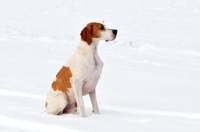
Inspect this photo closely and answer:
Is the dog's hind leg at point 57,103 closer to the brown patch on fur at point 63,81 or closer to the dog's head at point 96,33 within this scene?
the brown patch on fur at point 63,81

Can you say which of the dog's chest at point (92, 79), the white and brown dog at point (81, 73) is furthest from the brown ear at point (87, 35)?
the dog's chest at point (92, 79)

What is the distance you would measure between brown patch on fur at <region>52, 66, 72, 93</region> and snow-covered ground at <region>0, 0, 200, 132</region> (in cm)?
30

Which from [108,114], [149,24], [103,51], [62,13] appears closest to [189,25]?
[149,24]

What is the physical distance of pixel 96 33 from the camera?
4.78 m

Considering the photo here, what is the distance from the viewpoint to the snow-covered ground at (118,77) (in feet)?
14.9

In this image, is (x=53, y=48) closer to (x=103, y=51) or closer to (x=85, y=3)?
(x=103, y=51)

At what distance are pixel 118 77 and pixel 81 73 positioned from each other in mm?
2852

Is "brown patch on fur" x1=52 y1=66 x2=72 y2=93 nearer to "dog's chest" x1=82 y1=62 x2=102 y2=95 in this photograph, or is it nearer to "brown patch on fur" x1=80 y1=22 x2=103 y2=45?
"dog's chest" x1=82 y1=62 x2=102 y2=95

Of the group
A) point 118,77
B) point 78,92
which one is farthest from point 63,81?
point 118,77

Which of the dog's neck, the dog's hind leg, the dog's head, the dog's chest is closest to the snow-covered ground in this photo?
the dog's hind leg

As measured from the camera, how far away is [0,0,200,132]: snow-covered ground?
4.55 metres

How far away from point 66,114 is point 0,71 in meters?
2.94

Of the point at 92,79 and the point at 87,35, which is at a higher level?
the point at 87,35

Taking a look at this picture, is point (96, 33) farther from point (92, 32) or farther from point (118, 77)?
point (118, 77)
